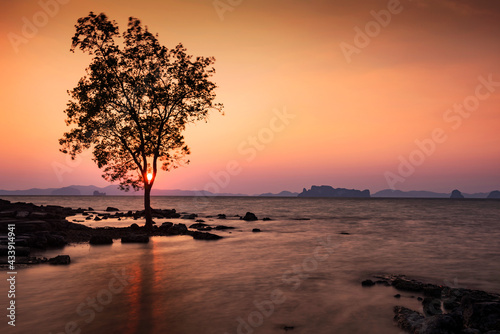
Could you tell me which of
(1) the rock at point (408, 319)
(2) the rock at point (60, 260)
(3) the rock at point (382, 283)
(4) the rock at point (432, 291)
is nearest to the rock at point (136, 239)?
(2) the rock at point (60, 260)

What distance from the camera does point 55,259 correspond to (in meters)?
19.1

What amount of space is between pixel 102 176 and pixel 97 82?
9836 mm

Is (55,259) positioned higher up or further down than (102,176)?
further down

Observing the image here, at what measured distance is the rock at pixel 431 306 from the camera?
39.4 ft

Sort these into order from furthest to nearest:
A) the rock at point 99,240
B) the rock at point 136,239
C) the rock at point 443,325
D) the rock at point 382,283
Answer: the rock at point 136,239 < the rock at point 99,240 < the rock at point 382,283 < the rock at point 443,325

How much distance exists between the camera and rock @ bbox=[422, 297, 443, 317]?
12000 mm

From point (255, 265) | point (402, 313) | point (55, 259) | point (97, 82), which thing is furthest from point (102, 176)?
point (402, 313)

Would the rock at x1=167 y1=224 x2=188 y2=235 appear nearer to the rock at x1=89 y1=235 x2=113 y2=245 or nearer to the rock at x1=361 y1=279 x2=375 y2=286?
the rock at x1=89 y1=235 x2=113 y2=245

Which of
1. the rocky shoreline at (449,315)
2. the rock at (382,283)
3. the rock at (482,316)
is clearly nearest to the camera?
the rocky shoreline at (449,315)

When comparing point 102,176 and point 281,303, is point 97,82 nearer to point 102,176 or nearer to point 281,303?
point 102,176

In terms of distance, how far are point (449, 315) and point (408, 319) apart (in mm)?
1373

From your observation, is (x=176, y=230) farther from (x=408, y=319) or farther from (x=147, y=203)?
(x=408, y=319)

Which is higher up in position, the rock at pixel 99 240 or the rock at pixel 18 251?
the rock at pixel 18 251

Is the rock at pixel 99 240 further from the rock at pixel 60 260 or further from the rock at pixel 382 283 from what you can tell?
the rock at pixel 382 283
